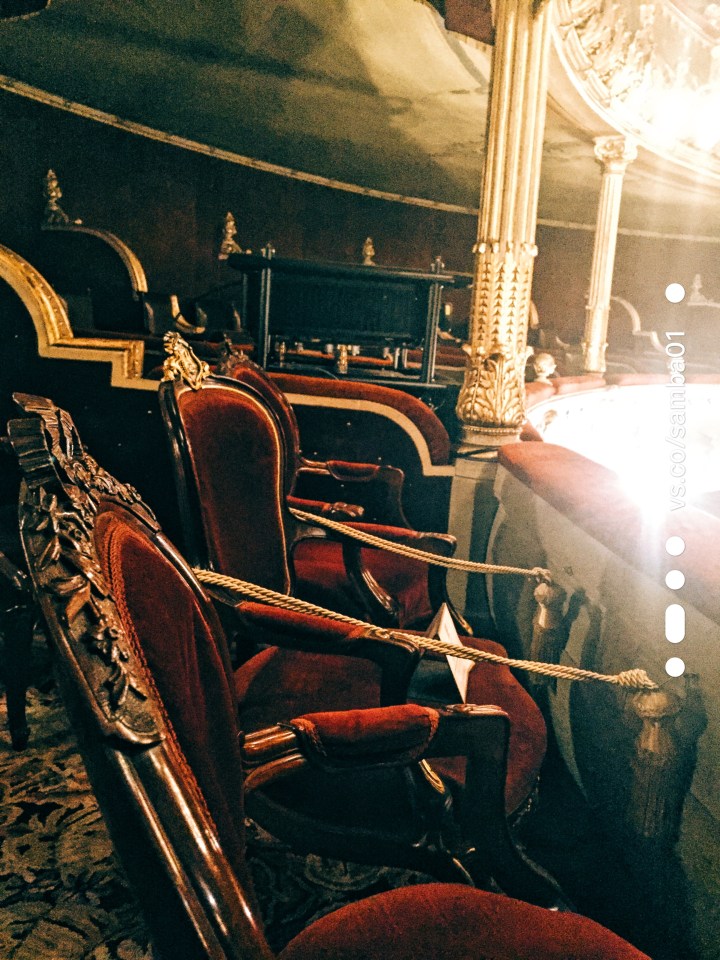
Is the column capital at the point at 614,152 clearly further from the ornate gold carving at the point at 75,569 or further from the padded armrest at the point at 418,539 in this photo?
the ornate gold carving at the point at 75,569

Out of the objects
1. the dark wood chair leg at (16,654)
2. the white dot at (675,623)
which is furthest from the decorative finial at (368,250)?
the white dot at (675,623)

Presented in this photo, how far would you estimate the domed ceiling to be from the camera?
5418 millimetres

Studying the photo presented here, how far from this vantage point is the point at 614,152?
7.68 meters

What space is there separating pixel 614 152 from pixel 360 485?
667cm

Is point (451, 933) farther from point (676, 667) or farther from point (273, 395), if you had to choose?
point (273, 395)

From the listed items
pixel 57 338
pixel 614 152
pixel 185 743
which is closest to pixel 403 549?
pixel 185 743

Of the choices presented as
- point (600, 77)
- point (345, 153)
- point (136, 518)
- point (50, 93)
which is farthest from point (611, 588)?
point (345, 153)

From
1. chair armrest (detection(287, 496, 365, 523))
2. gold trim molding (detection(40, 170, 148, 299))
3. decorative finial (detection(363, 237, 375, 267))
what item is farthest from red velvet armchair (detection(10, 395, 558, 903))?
decorative finial (detection(363, 237, 375, 267))

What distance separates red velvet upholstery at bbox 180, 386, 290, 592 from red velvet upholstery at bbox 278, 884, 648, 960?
810 mm

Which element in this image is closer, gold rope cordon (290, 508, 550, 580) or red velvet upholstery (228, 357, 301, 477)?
gold rope cordon (290, 508, 550, 580)

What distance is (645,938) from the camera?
1496mm

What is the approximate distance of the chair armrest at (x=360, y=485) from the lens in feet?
8.43

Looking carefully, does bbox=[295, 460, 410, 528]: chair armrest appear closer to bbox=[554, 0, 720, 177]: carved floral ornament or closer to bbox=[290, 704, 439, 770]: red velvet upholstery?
bbox=[290, 704, 439, 770]: red velvet upholstery

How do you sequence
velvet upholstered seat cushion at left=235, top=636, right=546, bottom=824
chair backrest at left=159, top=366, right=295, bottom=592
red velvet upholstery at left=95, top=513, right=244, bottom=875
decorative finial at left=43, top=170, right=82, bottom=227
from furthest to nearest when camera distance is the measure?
decorative finial at left=43, top=170, right=82, bottom=227
chair backrest at left=159, top=366, right=295, bottom=592
velvet upholstered seat cushion at left=235, top=636, right=546, bottom=824
red velvet upholstery at left=95, top=513, right=244, bottom=875
